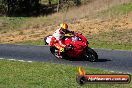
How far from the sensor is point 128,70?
1716 centimetres

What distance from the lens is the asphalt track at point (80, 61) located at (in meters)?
18.3

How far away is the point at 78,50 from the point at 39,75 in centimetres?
477

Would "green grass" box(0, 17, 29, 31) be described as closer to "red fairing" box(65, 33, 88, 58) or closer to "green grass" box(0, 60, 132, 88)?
"red fairing" box(65, 33, 88, 58)

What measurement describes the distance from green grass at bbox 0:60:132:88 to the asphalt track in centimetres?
130

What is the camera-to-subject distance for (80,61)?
19781 millimetres

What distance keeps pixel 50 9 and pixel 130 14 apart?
50428 millimetres

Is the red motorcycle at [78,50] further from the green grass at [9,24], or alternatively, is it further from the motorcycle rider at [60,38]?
the green grass at [9,24]

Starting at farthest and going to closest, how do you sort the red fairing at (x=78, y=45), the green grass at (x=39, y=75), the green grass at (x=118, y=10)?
the green grass at (x=118, y=10)
the red fairing at (x=78, y=45)
the green grass at (x=39, y=75)

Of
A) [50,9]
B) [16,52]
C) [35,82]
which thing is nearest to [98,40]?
[16,52]

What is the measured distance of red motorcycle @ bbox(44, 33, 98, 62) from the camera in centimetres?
1970

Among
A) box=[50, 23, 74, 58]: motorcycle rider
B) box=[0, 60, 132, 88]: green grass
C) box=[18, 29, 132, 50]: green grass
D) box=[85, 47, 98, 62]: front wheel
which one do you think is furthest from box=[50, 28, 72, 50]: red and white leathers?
box=[18, 29, 132, 50]: green grass

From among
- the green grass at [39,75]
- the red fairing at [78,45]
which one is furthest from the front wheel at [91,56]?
the green grass at [39,75]

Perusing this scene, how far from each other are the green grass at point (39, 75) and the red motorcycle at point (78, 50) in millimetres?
2031

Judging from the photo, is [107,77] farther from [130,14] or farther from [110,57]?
[130,14]
